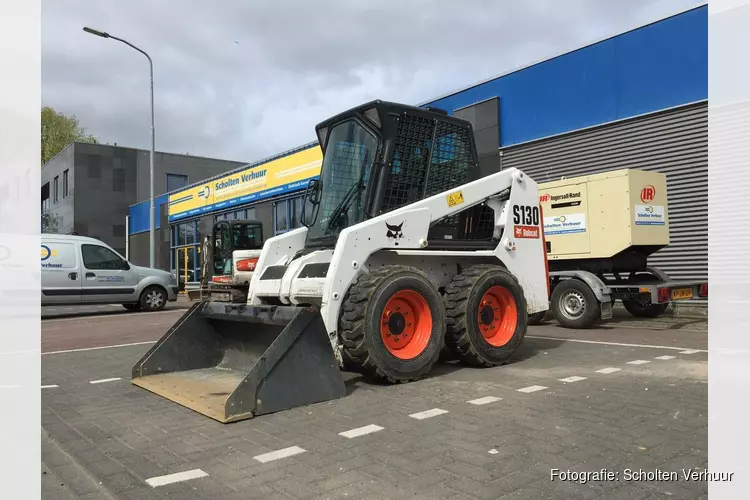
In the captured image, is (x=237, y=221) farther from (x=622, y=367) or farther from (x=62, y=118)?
(x=62, y=118)

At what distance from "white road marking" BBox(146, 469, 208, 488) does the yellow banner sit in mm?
15238

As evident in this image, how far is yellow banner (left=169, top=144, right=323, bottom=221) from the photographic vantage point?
2128cm

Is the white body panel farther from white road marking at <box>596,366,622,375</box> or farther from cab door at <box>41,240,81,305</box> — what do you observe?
cab door at <box>41,240,81,305</box>

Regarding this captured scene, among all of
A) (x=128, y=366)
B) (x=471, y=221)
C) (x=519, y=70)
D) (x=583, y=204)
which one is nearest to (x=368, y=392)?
(x=471, y=221)

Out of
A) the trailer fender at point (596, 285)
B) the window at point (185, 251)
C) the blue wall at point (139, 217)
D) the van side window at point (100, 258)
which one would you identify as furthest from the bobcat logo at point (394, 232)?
the blue wall at point (139, 217)

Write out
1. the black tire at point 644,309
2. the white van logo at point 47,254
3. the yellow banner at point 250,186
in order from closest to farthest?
the black tire at point 644,309 → the white van logo at point 47,254 → the yellow banner at point 250,186

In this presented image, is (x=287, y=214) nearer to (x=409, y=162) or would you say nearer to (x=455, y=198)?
(x=409, y=162)

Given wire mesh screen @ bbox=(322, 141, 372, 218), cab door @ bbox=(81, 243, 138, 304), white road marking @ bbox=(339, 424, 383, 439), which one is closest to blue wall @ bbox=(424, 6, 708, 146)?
wire mesh screen @ bbox=(322, 141, 372, 218)

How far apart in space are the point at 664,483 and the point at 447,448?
1300mm

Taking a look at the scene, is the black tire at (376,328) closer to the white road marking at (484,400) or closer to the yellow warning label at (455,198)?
the white road marking at (484,400)

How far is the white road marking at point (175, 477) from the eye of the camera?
11.0 ft

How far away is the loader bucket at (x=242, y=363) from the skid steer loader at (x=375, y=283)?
0.04ft

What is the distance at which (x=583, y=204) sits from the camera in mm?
11352

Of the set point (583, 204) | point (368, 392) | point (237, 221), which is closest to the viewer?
point (368, 392)
